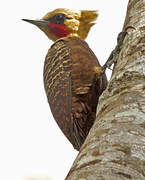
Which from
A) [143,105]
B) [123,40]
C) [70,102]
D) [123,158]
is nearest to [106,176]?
[123,158]

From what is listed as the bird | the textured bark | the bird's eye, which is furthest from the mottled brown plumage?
the bird's eye

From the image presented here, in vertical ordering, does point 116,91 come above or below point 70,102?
above

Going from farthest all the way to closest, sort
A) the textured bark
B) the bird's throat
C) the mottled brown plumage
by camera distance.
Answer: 1. the bird's throat
2. the mottled brown plumage
3. the textured bark

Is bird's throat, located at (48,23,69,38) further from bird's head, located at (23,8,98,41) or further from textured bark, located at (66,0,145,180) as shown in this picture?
textured bark, located at (66,0,145,180)

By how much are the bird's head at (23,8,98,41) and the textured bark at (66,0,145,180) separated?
3402 mm

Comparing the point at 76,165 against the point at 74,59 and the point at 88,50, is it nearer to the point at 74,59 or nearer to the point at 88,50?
the point at 74,59

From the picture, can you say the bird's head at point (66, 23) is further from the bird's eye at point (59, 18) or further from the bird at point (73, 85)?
the bird at point (73, 85)

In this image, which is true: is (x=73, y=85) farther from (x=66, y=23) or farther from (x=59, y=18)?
(x=59, y=18)

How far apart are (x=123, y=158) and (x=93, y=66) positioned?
2.86 meters

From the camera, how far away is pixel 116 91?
2299 mm

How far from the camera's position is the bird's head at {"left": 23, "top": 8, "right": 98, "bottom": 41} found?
608 cm

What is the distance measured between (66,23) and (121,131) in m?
4.50

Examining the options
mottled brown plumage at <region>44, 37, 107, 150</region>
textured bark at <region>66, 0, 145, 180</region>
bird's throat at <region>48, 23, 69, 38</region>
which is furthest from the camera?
bird's throat at <region>48, 23, 69, 38</region>

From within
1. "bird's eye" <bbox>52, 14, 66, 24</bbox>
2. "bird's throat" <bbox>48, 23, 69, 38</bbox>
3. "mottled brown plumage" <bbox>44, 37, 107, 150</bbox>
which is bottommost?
"mottled brown plumage" <bbox>44, 37, 107, 150</bbox>
